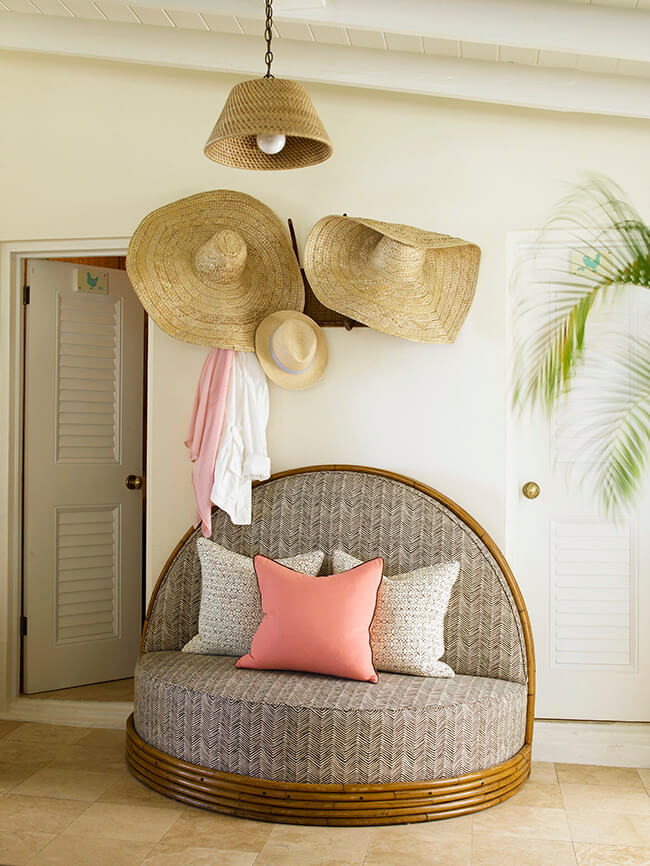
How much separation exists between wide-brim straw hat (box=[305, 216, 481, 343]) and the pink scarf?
1.61 feet

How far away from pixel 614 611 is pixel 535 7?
217 centimetres

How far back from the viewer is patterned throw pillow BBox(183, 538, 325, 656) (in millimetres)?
3129

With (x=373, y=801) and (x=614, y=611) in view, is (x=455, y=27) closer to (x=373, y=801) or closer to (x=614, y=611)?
(x=614, y=611)

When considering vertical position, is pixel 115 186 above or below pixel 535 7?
below

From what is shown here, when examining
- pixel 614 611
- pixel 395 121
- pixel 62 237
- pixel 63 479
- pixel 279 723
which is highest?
pixel 395 121

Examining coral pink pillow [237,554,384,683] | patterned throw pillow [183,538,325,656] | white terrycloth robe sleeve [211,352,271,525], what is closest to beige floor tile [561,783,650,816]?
coral pink pillow [237,554,384,683]

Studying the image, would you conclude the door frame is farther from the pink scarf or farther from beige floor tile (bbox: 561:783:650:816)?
beige floor tile (bbox: 561:783:650:816)

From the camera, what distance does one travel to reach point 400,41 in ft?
10.0

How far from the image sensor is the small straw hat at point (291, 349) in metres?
3.25

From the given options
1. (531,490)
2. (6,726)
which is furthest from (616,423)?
(6,726)

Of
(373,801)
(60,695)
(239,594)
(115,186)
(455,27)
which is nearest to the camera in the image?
(373,801)

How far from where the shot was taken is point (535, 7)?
2.80 m

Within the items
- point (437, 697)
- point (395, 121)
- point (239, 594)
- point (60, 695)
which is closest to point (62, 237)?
point (395, 121)

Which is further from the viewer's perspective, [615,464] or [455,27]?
[615,464]
